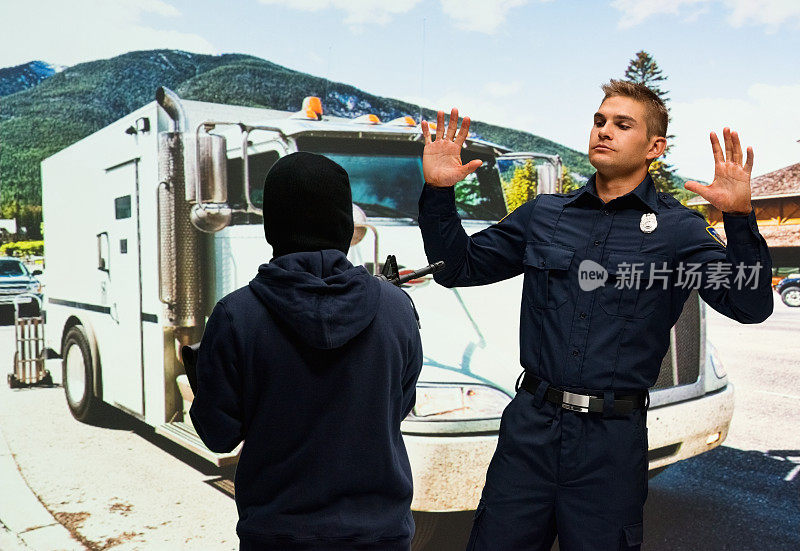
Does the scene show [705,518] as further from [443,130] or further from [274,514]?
[274,514]

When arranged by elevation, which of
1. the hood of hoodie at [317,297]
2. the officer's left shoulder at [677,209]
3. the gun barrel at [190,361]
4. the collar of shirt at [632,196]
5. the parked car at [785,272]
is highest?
the collar of shirt at [632,196]

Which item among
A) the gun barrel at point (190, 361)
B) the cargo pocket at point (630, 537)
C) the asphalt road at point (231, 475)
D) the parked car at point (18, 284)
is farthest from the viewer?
the parked car at point (18, 284)

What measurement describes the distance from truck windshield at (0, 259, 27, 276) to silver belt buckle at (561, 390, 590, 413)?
3.14 m

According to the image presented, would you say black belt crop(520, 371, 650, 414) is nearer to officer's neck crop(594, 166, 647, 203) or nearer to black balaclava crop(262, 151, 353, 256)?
officer's neck crop(594, 166, 647, 203)

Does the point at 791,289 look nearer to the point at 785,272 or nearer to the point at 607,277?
the point at 785,272

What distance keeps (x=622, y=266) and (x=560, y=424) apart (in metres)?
0.47

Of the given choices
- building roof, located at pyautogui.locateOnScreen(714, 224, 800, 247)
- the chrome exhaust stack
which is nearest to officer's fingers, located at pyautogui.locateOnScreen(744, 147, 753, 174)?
building roof, located at pyautogui.locateOnScreen(714, 224, 800, 247)

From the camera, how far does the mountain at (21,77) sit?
137 inches

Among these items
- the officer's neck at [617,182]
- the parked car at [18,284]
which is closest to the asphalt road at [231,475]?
the parked car at [18,284]

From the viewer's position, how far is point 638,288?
1911mm

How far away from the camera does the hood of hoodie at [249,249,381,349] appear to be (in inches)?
51.3

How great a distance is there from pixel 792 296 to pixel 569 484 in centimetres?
225

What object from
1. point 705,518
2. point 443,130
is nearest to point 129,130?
point 443,130

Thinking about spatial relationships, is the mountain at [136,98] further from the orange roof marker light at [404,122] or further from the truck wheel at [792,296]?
the truck wheel at [792,296]
